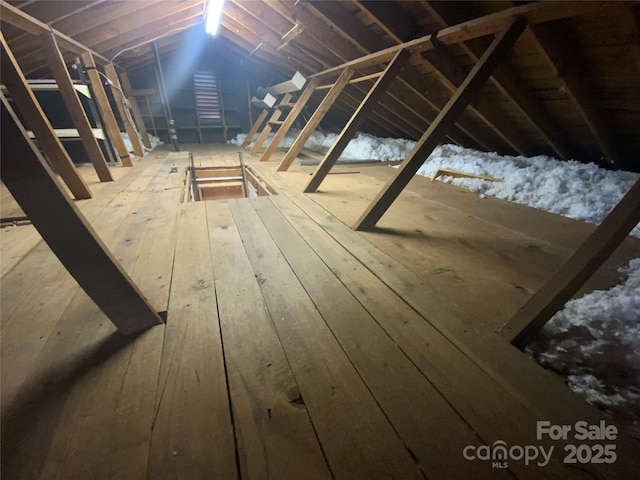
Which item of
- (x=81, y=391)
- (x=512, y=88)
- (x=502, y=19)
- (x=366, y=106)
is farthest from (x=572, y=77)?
(x=81, y=391)

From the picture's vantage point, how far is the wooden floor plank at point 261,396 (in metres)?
0.70

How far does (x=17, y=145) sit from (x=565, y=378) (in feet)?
5.56

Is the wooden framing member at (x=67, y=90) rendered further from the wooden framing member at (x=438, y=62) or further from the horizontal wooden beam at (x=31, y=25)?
the wooden framing member at (x=438, y=62)

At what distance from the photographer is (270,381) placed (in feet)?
2.99

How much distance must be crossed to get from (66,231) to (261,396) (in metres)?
0.77

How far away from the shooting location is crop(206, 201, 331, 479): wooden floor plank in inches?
27.7

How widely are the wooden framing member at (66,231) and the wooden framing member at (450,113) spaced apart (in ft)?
4.49

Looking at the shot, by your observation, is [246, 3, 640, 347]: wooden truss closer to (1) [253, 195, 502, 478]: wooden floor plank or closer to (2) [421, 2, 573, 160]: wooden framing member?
(2) [421, 2, 573, 160]: wooden framing member

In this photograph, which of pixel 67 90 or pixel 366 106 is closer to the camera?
pixel 366 106

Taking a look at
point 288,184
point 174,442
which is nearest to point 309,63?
point 288,184

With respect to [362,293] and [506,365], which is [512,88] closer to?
[362,293]

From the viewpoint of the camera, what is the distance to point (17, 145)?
0.86 meters

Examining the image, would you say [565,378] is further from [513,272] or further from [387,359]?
[513,272]

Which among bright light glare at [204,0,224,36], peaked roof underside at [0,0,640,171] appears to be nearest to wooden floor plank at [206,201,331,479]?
peaked roof underside at [0,0,640,171]
